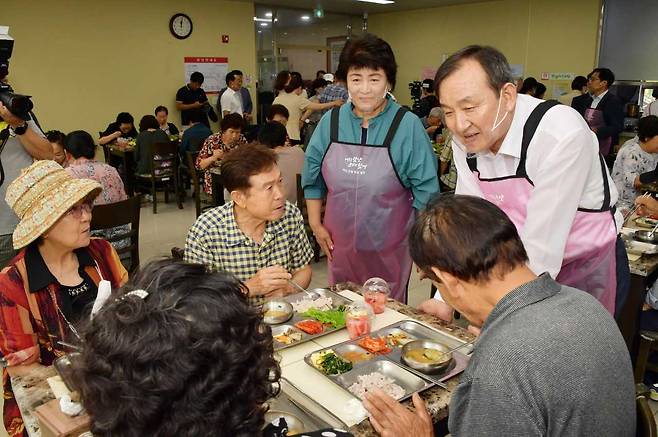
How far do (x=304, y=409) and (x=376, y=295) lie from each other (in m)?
0.67

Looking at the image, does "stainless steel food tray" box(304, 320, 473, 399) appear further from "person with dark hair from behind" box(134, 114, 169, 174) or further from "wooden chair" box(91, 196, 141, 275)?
"person with dark hair from behind" box(134, 114, 169, 174)

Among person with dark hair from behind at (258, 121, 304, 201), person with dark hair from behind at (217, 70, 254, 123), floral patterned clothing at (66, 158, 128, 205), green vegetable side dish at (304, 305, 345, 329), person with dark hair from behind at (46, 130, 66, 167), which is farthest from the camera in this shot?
person with dark hair from behind at (217, 70, 254, 123)

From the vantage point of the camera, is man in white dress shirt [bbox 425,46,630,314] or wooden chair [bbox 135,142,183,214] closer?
man in white dress shirt [bbox 425,46,630,314]

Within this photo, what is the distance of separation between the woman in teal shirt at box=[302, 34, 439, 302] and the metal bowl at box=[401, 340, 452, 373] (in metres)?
0.73

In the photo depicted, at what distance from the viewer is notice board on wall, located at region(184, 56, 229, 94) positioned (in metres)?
9.09

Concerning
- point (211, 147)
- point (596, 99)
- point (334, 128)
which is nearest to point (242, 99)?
point (211, 147)

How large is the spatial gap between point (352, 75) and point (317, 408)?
1.55 meters

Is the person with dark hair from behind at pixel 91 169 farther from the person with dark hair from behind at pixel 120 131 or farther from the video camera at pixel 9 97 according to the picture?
the person with dark hair from behind at pixel 120 131

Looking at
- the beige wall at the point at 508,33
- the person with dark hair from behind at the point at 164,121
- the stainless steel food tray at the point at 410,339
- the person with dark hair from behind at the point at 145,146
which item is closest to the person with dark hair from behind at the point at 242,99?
the person with dark hair from behind at the point at 164,121

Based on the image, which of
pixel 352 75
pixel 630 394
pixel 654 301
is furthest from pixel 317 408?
pixel 654 301

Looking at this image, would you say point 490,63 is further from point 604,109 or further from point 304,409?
point 604,109

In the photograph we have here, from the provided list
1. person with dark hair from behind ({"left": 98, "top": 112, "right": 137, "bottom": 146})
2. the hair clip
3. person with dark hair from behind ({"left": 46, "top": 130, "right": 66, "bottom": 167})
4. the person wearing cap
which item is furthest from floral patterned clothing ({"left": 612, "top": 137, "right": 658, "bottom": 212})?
person with dark hair from behind ({"left": 98, "top": 112, "right": 137, "bottom": 146})

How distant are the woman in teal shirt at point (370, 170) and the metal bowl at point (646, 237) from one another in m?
1.41

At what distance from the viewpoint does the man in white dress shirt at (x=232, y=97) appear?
28.3 ft
